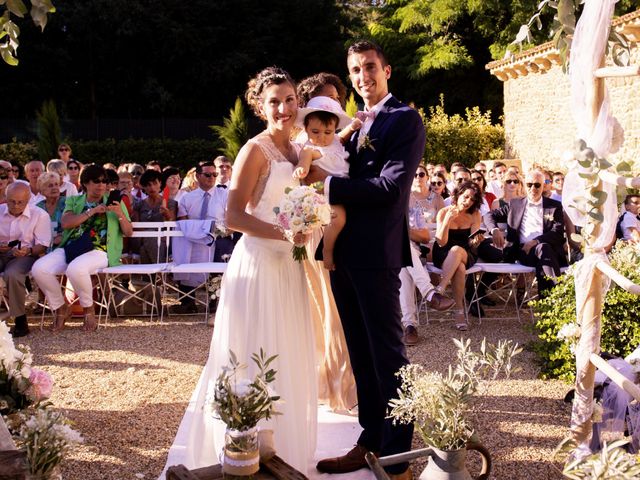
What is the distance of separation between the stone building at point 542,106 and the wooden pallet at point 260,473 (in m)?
12.6

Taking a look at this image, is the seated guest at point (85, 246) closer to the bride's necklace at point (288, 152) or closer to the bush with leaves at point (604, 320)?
the bride's necklace at point (288, 152)

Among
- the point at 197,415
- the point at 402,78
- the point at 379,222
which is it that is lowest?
the point at 197,415

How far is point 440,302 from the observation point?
763cm

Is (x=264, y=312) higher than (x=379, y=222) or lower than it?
lower

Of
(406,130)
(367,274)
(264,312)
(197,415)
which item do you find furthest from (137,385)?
(406,130)

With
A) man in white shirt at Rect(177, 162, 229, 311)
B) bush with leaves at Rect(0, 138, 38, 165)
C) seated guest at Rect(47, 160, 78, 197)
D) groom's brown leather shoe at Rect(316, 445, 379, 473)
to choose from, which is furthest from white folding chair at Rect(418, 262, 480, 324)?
bush with leaves at Rect(0, 138, 38, 165)

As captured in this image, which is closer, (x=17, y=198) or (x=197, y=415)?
(x=197, y=415)

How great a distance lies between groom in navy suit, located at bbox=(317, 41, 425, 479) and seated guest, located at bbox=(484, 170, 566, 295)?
4571 millimetres

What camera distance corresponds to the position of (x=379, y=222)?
3809mm

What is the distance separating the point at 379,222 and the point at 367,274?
28 centimetres

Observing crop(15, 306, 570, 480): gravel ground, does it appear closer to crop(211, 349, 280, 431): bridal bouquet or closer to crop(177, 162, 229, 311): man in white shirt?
crop(177, 162, 229, 311): man in white shirt

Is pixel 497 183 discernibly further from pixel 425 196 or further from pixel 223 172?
pixel 223 172

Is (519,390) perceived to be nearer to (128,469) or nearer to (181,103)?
(128,469)

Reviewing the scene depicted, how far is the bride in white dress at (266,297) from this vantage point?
3928mm
